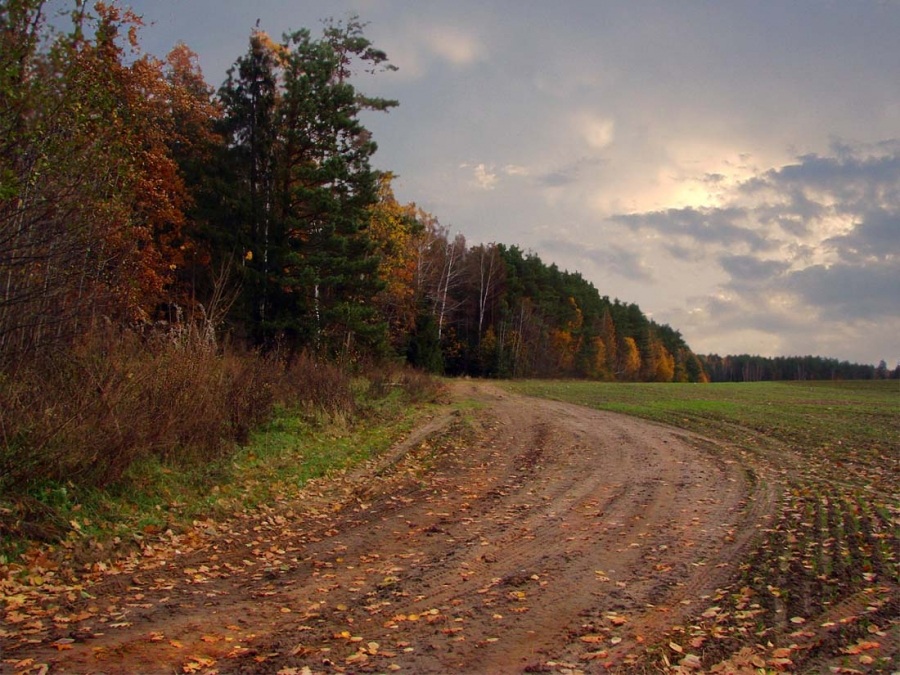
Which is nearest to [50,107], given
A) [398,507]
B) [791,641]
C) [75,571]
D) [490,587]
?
[75,571]

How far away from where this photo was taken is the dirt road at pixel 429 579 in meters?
4.84

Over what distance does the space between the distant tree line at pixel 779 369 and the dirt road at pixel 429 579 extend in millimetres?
129060

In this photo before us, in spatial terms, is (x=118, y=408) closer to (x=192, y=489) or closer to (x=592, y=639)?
(x=192, y=489)

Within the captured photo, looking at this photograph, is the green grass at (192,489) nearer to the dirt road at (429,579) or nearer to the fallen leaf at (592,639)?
the dirt road at (429,579)

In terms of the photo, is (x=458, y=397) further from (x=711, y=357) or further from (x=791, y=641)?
(x=711, y=357)

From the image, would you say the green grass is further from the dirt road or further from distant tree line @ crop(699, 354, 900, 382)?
distant tree line @ crop(699, 354, 900, 382)

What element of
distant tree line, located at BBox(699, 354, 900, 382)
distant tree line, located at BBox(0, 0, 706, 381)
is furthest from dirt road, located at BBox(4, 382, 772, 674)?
distant tree line, located at BBox(699, 354, 900, 382)

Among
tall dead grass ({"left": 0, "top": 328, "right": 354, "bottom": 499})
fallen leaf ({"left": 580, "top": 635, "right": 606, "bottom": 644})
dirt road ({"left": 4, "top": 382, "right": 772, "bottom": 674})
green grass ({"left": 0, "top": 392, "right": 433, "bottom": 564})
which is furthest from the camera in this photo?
tall dead grass ({"left": 0, "top": 328, "right": 354, "bottom": 499})

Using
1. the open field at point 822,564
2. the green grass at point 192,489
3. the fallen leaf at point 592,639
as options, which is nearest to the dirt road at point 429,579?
the fallen leaf at point 592,639

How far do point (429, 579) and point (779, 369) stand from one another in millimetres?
152945

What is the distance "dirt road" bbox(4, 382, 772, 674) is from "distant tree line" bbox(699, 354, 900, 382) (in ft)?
423

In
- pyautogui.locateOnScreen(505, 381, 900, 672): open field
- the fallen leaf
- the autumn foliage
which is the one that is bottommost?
the fallen leaf

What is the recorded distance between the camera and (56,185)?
827 cm

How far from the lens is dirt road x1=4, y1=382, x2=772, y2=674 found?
4836 millimetres
